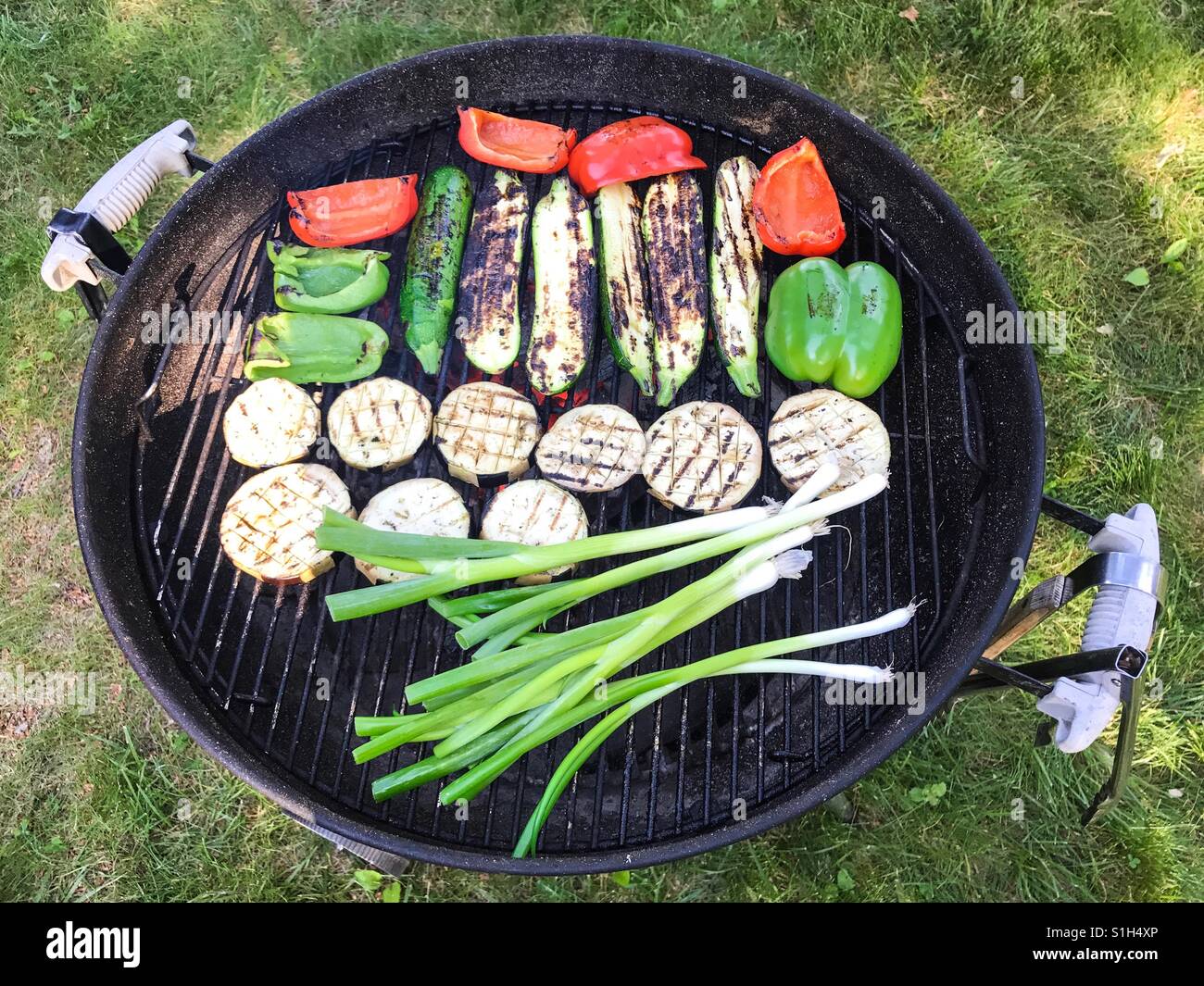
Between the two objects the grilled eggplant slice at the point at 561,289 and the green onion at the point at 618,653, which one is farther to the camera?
the grilled eggplant slice at the point at 561,289

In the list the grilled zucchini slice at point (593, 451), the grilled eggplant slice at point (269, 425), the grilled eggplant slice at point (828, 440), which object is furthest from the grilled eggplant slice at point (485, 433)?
the grilled eggplant slice at point (828, 440)

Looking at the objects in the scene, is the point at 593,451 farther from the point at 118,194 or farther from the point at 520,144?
the point at 118,194

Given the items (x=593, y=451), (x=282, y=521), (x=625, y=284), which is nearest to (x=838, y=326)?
(x=625, y=284)

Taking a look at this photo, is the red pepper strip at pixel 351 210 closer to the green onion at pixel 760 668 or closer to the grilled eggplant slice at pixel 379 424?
the grilled eggplant slice at pixel 379 424

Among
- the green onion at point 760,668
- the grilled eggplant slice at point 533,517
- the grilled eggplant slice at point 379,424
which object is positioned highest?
the grilled eggplant slice at point 379,424

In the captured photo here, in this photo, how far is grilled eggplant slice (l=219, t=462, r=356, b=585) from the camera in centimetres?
324

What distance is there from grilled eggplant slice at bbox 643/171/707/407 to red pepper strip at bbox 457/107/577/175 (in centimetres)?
41

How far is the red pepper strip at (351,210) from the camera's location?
3.62 meters

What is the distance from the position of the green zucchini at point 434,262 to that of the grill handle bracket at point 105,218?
2.86ft

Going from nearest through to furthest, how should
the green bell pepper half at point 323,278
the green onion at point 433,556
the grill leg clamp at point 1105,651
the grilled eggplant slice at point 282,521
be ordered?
1. the grill leg clamp at point 1105,651
2. the green onion at point 433,556
3. the grilled eggplant slice at point 282,521
4. the green bell pepper half at point 323,278

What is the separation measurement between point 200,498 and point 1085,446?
399cm

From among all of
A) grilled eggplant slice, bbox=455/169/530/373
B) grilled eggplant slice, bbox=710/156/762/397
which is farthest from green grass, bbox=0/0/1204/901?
grilled eggplant slice, bbox=455/169/530/373

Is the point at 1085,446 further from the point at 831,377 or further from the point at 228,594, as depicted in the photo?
the point at 228,594

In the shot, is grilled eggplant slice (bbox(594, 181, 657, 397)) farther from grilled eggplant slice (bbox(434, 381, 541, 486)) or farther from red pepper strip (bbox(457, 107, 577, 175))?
grilled eggplant slice (bbox(434, 381, 541, 486))
